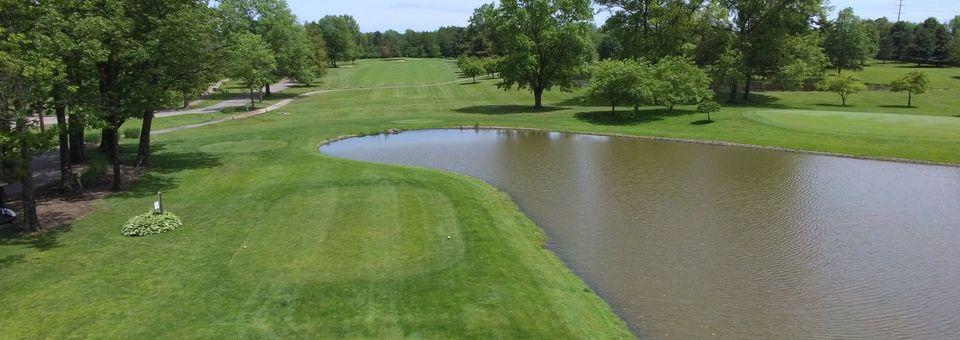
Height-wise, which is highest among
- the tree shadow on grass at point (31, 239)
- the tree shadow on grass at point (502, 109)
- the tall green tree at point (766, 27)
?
the tall green tree at point (766, 27)

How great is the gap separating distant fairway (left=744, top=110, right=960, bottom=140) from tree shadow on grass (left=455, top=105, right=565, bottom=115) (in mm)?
A: 18083

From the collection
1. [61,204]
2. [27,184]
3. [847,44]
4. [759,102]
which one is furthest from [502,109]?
[847,44]

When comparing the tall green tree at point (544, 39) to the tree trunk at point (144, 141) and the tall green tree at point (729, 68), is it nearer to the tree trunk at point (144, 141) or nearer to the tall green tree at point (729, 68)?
the tall green tree at point (729, 68)

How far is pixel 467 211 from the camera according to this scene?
20.4 meters

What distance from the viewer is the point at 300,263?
1517 cm

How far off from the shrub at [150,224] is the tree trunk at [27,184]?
239 centimetres

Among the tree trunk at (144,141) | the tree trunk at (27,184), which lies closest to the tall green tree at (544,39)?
the tree trunk at (144,141)

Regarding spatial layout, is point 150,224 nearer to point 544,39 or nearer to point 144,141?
point 144,141

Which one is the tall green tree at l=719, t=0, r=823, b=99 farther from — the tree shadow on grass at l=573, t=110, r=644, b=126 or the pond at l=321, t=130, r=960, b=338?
the pond at l=321, t=130, r=960, b=338

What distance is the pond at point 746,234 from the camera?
1364cm

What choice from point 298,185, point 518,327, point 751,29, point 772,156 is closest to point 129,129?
point 298,185

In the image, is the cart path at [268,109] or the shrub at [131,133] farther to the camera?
the cart path at [268,109]

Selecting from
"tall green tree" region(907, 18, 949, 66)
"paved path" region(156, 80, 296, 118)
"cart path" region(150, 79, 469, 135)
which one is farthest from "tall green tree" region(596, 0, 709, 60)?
"tall green tree" region(907, 18, 949, 66)

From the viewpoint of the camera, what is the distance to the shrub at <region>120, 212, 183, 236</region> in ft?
56.7
